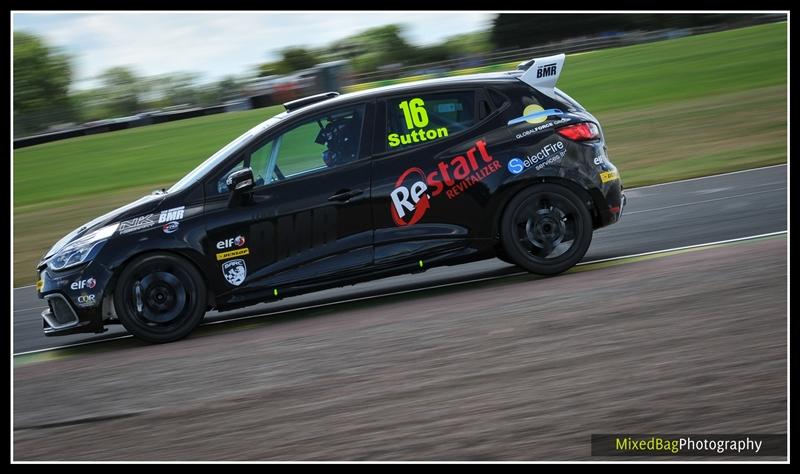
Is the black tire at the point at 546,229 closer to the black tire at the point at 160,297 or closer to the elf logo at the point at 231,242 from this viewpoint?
the elf logo at the point at 231,242

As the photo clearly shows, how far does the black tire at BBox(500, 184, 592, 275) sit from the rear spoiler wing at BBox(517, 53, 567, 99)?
92 cm

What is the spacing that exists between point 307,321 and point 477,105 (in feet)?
7.63

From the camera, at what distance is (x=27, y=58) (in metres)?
32.8

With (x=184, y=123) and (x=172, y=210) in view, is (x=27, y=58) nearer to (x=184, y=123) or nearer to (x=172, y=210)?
(x=184, y=123)

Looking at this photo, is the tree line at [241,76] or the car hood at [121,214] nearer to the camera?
the car hood at [121,214]

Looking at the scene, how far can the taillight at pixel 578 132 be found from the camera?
8172mm

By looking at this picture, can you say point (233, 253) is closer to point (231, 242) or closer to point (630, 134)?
point (231, 242)

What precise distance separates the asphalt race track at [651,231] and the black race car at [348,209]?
89 cm

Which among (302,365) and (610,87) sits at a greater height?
(610,87)

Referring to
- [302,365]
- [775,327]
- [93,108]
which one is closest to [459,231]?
[302,365]

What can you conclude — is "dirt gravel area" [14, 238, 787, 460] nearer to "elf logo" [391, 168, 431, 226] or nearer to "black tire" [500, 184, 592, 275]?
"black tire" [500, 184, 592, 275]

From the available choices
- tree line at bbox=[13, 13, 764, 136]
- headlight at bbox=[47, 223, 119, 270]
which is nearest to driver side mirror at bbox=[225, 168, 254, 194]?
headlight at bbox=[47, 223, 119, 270]

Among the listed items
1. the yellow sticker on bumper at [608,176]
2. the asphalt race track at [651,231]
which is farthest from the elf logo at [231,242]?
the yellow sticker on bumper at [608,176]

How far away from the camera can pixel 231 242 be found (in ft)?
25.3
